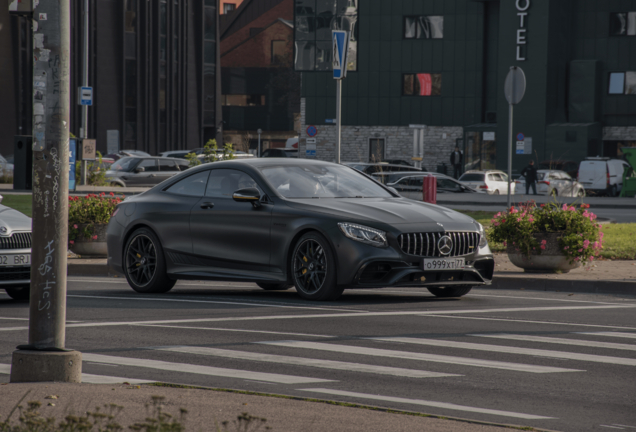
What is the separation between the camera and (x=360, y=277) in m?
10.9

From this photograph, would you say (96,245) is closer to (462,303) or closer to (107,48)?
(462,303)

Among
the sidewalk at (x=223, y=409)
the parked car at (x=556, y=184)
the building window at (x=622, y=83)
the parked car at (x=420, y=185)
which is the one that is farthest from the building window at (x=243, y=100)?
the sidewalk at (x=223, y=409)

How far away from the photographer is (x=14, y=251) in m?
11.2

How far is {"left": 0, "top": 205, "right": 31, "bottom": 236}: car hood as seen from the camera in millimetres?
11327

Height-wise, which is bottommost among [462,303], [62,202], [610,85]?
[462,303]

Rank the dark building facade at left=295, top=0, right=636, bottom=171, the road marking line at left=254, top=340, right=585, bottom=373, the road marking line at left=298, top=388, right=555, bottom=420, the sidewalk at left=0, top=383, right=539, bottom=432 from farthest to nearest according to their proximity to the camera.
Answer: the dark building facade at left=295, top=0, right=636, bottom=171 → the road marking line at left=254, top=340, right=585, bottom=373 → the road marking line at left=298, top=388, right=555, bottom=420 → the sidewalk at left=0, top=383, right=539, bottom=432

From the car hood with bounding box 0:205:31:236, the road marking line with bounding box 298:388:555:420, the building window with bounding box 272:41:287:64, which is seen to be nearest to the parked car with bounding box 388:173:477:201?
the car hood with bounding box 0:205:31:236

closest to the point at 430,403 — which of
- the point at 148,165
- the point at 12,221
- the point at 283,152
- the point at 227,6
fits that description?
the point at 12,221

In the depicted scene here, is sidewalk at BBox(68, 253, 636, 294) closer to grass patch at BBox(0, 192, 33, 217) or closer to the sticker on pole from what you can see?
the sticker on pole

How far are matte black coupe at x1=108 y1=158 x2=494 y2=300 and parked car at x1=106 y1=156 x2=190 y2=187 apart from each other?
30447 millimetres

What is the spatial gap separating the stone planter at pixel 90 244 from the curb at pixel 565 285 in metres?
6.35

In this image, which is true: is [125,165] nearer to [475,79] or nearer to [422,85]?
[422,85]

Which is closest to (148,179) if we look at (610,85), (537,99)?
(537,99)

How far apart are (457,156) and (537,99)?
546cm
